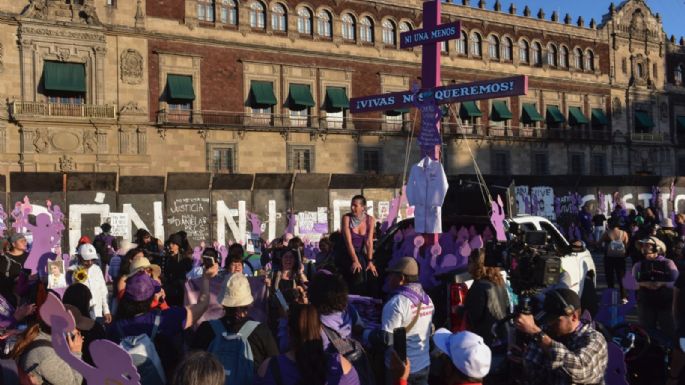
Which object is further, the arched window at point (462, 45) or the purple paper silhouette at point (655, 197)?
the arched window at point (462, 45)

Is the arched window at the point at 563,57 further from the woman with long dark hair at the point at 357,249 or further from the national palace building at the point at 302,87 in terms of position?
the woman with long dark hair at the point at 357,249

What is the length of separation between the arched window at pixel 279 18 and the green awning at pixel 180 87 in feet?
18.2

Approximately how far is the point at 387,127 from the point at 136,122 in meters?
13.5

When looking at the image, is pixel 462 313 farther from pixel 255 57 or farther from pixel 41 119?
pixel 255 57

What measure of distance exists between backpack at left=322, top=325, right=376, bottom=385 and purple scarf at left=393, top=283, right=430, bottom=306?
87 cm

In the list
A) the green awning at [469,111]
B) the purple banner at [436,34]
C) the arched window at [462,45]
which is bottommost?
the purple banner at [436,34]

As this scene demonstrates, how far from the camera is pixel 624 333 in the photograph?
554cm

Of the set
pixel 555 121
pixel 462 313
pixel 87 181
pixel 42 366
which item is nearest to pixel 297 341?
pixel 42 366

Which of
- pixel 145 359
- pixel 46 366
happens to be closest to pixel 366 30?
pixel 145 359

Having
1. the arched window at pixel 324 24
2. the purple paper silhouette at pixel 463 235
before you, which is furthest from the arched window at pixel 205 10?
the purple paper silhouette at pixel 463 235

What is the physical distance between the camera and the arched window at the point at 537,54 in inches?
1613

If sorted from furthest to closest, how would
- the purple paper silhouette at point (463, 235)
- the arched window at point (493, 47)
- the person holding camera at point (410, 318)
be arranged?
the arched window at point (493, 47) < the purple paper silhouette at point (463, 235) < the person holding camera at point (410, 318)

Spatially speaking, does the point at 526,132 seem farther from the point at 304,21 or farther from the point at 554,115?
the point at 304,21

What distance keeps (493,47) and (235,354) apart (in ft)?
125
